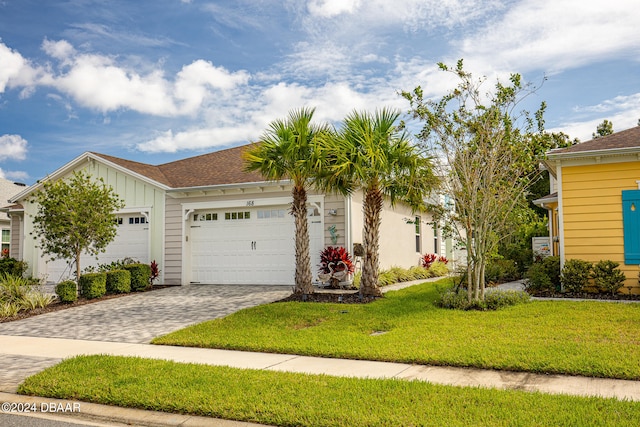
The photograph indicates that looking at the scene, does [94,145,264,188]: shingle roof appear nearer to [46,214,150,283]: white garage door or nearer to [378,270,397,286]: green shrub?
[46,214,150,283]: white garage door

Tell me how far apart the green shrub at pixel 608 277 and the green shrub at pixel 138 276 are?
484 inches

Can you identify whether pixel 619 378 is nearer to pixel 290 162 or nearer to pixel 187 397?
pixel 187 397

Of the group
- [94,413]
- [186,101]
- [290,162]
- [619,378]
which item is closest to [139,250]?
[186,101]

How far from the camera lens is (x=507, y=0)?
11.4 m

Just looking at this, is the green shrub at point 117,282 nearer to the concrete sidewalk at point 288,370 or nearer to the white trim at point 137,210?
the white trim at point 137,210

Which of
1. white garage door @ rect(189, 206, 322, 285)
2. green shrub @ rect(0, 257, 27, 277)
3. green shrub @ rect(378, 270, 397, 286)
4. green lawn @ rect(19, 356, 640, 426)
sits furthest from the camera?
green shrub @ rect(0, 257, 27, 277)

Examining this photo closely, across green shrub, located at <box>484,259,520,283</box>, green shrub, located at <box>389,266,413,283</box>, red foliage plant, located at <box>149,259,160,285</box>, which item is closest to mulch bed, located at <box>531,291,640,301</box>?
green shrub, located at <box>484,259,520,283</box>

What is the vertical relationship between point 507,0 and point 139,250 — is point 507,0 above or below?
above

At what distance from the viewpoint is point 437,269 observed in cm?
2027

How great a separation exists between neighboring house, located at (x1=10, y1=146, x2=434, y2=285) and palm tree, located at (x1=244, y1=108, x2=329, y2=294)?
8.01 ft

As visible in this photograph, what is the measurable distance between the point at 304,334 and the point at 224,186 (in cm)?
865

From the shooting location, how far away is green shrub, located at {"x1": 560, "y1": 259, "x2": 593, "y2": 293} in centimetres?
1181

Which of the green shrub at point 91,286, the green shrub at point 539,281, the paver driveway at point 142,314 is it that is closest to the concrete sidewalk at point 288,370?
the paver driveway at point 142,314

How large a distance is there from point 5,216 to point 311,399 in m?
27.1
